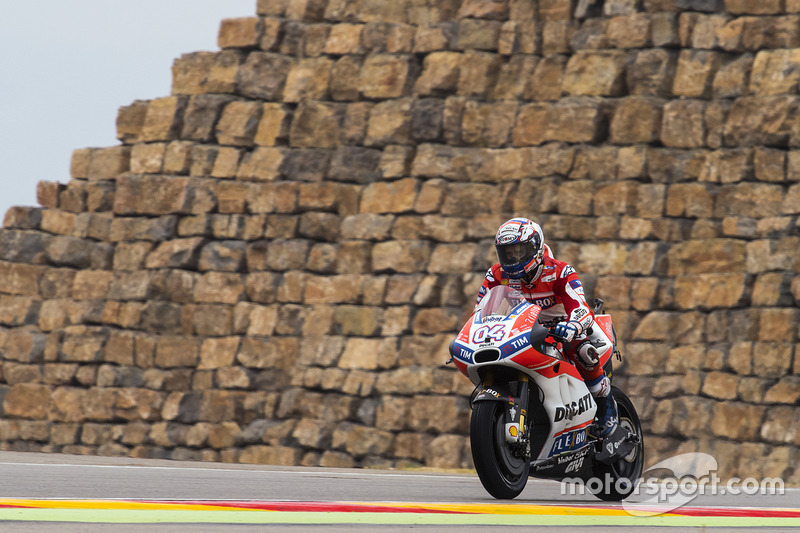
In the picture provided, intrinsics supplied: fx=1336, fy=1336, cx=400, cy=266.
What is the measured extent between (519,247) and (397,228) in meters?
10.5

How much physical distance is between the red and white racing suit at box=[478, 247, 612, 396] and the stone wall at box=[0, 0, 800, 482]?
6.82m

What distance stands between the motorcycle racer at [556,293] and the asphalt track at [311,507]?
838 millimetres

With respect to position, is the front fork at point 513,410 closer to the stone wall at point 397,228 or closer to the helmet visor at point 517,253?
the helmet visor at point 517,253

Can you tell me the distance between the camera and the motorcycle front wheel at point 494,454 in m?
8.40

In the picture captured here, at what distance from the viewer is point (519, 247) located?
914 centimetres

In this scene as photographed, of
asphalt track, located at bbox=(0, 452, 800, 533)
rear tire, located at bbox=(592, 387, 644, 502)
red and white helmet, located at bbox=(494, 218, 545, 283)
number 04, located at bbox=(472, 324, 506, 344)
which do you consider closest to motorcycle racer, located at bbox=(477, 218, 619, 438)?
red and white helmet, located at bbox=(494, 218, 545, 283)

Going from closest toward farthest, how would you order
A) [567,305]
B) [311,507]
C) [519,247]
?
[311,507] < [519,247] < [567,305]

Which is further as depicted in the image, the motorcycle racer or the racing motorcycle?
the motorcycle racer

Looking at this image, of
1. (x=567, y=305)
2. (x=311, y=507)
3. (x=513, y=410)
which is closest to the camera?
(x=311, y=507)

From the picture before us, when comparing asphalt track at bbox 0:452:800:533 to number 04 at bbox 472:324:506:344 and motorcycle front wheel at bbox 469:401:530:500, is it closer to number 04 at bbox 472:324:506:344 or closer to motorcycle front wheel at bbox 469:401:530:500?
motorcycle front wheel at bbox 469:401:530:500

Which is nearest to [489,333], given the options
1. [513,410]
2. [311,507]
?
[513,410]

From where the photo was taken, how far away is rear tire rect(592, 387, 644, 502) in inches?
380

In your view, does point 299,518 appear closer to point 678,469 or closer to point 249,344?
point 678,469

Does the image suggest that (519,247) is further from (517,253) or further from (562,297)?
(562,297)
